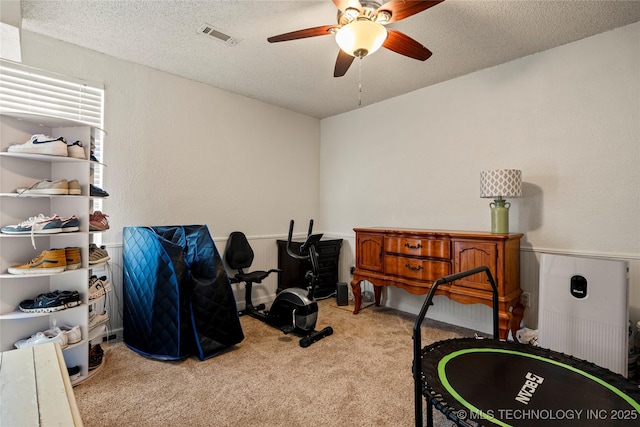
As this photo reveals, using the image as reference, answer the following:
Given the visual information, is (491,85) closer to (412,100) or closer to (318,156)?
(412,100)

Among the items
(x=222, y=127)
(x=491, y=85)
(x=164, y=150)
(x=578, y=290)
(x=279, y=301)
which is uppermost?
(x=491, y=85)

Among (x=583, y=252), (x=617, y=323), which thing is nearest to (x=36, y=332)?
(x=617, y=323)

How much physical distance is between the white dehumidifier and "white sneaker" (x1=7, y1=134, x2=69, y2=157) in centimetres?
358

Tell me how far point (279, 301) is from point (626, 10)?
11.7ft

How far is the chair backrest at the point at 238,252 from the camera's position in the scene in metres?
3.63

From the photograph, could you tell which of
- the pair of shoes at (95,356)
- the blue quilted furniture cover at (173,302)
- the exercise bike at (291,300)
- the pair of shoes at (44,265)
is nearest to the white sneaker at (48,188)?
the pair of shoes at (44,265)

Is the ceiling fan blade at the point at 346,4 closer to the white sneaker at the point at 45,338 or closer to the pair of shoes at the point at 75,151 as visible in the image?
the pair of shoes at the point at 75,151

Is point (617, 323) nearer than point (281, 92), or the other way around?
point (617, 323)

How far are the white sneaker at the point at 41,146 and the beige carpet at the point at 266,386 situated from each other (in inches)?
62.6

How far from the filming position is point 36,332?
2.27m

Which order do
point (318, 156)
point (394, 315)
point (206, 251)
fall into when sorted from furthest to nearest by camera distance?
point (318, 156) → point (394, 315) → point (206, 251)

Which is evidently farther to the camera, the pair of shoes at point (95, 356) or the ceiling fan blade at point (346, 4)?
the pair of shoes at point (95, 356)

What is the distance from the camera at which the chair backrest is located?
3.63 metres

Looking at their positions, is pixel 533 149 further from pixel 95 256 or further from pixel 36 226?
pixel 36 226
